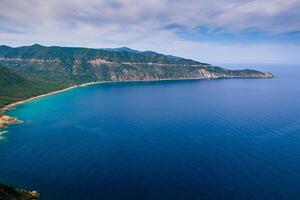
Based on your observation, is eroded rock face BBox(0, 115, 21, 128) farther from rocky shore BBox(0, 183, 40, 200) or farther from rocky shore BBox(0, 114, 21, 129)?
rocky shore BBox(0, 183, 40, 200)

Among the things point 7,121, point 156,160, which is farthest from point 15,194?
point 7,121

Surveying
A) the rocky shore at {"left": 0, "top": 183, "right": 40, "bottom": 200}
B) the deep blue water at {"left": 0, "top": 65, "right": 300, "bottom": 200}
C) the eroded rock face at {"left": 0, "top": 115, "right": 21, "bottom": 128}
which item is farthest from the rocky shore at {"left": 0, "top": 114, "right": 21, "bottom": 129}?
the rocky shore at {"left": 0, "top": 183, "right": 40, "bottom": 200}

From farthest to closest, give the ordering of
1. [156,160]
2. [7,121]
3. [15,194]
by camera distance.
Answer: [7,121]
[156,160]
[15,194]

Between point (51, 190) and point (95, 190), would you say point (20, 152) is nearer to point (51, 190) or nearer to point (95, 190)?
point (51, 190)

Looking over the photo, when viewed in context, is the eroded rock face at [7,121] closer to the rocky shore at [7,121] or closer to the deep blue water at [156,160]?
the rocky shore at [7,121]

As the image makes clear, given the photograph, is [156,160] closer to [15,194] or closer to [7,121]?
[15,194]

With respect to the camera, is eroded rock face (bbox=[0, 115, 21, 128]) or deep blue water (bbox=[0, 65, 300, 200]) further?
eroded rock face (bbox=[0, 115, 21, 128])

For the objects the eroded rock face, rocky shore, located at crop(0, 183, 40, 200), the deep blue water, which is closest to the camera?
rocky shore, located at crop(0, 183, 40, 200)

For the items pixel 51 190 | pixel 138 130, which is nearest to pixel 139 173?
pixel 51 190

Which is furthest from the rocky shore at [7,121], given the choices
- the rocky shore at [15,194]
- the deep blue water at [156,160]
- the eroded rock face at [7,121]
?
the rocky shore at [15,194]

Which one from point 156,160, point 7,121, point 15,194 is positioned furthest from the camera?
point 7,121

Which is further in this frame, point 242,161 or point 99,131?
point 99,131
